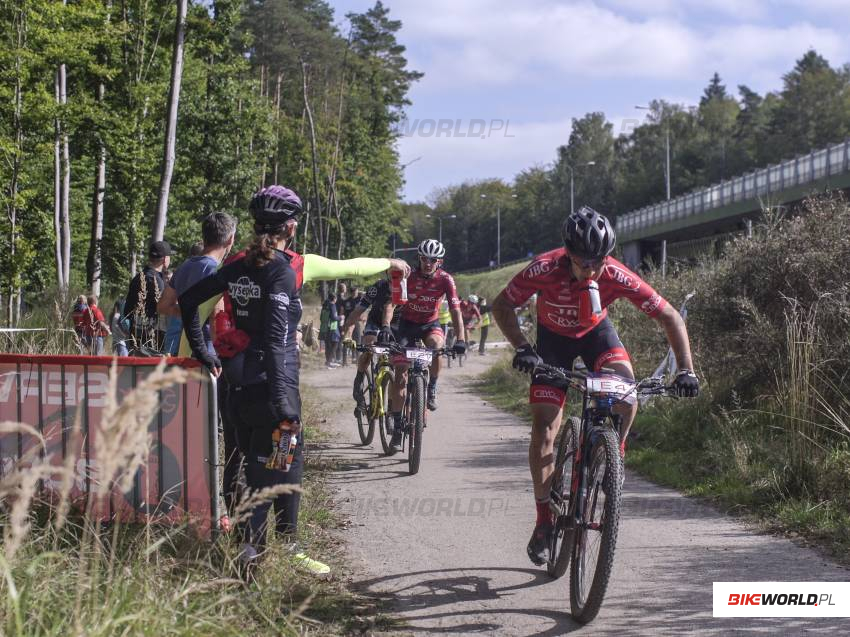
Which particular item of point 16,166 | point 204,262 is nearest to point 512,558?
point 204,262

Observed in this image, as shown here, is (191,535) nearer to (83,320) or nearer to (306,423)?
(306,423)

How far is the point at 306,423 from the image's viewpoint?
12.6 m

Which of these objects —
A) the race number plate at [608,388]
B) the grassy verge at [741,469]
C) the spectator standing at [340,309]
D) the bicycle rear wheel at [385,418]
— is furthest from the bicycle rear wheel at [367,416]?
the spectator standing at [340,309]

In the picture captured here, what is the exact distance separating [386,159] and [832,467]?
53.6m

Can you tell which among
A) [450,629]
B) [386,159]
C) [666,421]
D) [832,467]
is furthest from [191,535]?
[386,159]

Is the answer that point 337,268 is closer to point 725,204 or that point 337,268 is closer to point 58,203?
point 58,203

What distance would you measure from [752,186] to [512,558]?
3847 centimetres

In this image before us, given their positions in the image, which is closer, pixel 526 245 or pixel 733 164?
pixel 733 164

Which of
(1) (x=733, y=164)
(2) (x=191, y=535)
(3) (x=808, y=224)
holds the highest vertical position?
(1) (x=733, y=164)

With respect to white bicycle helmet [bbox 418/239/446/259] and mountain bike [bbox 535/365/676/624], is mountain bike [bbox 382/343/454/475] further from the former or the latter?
mountain bike [bbox 535/365/676/624]

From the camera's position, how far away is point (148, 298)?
1038 cm

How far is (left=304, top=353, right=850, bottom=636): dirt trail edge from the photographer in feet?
16.3

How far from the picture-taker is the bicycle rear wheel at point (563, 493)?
221 inches

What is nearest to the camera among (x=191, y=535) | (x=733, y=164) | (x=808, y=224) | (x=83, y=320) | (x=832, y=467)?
(x=191, y=535)
